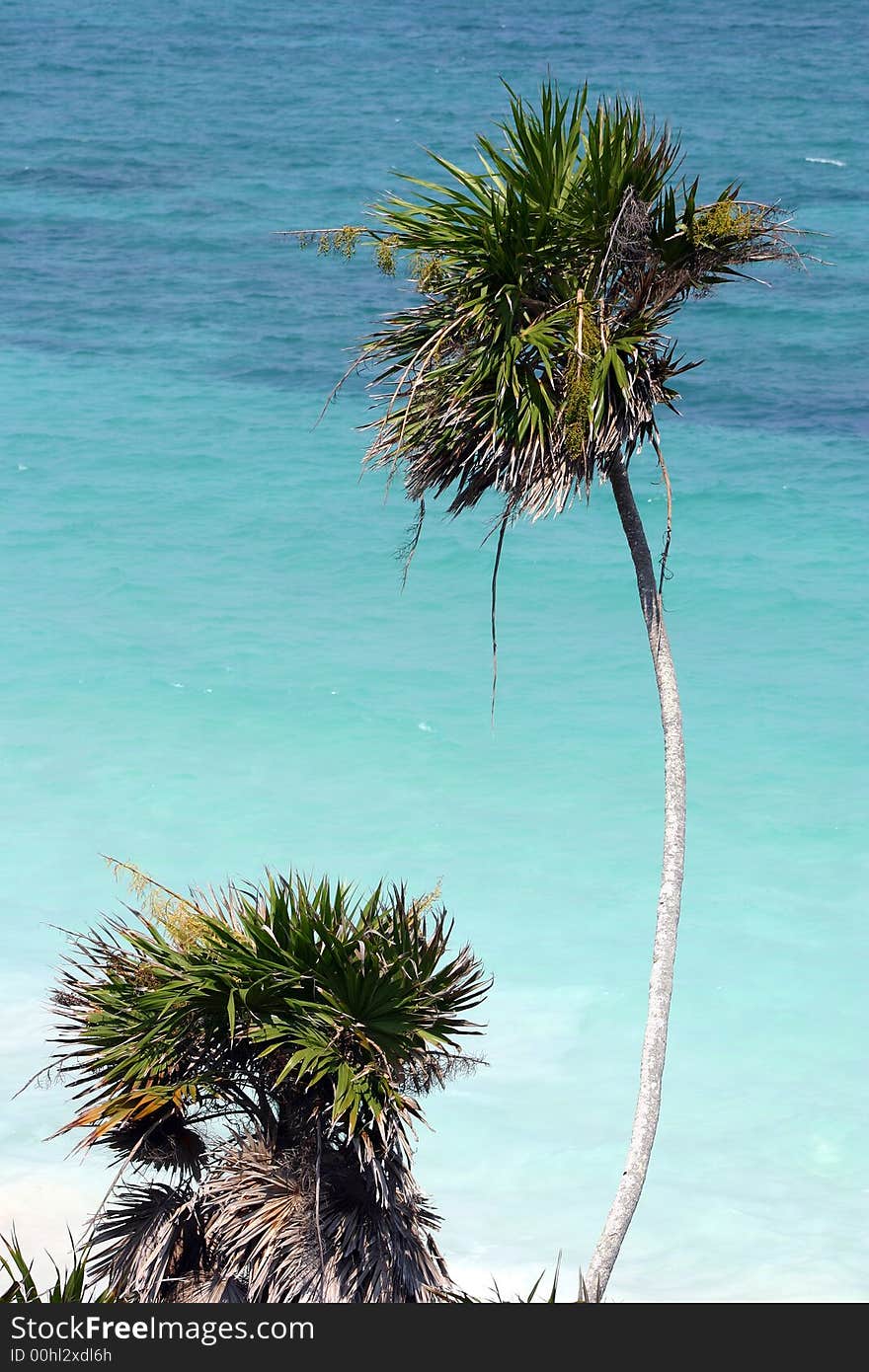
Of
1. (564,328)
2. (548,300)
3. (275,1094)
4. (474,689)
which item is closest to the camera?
(275,1094)

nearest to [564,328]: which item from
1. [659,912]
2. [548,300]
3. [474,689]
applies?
[548,300]

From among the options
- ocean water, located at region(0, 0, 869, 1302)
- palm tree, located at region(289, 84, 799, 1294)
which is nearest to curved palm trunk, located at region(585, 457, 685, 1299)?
palm tree, located at region(289, 84, 799, 1294)

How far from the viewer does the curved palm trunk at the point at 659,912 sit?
9680 millimetres

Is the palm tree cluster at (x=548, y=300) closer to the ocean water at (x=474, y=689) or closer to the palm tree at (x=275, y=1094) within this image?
the palm tree at (x=275, y=1094)

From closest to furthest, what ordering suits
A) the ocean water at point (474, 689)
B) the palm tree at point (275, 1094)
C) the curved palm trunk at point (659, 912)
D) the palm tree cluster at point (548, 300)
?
the palm tree at point (275, 1094) → the palm tree cluster at point (548, 300) → the curved palm trunk at point (659, 912) → the ocean water at point (474, 689)

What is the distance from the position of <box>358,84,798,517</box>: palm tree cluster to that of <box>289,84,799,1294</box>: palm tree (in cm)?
1

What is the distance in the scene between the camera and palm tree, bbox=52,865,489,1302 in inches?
355

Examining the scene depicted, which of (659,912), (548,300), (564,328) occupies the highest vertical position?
(548,300)

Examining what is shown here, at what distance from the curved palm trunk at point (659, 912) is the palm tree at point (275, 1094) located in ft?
3.69

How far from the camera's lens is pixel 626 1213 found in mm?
9664

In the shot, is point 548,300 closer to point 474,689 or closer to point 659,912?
point 659,912

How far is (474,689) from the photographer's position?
77.9 ft

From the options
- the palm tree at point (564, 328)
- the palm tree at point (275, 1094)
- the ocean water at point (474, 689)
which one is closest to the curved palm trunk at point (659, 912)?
the palm tree at point (564, 328)

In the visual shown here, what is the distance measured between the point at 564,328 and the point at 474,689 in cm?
1413
